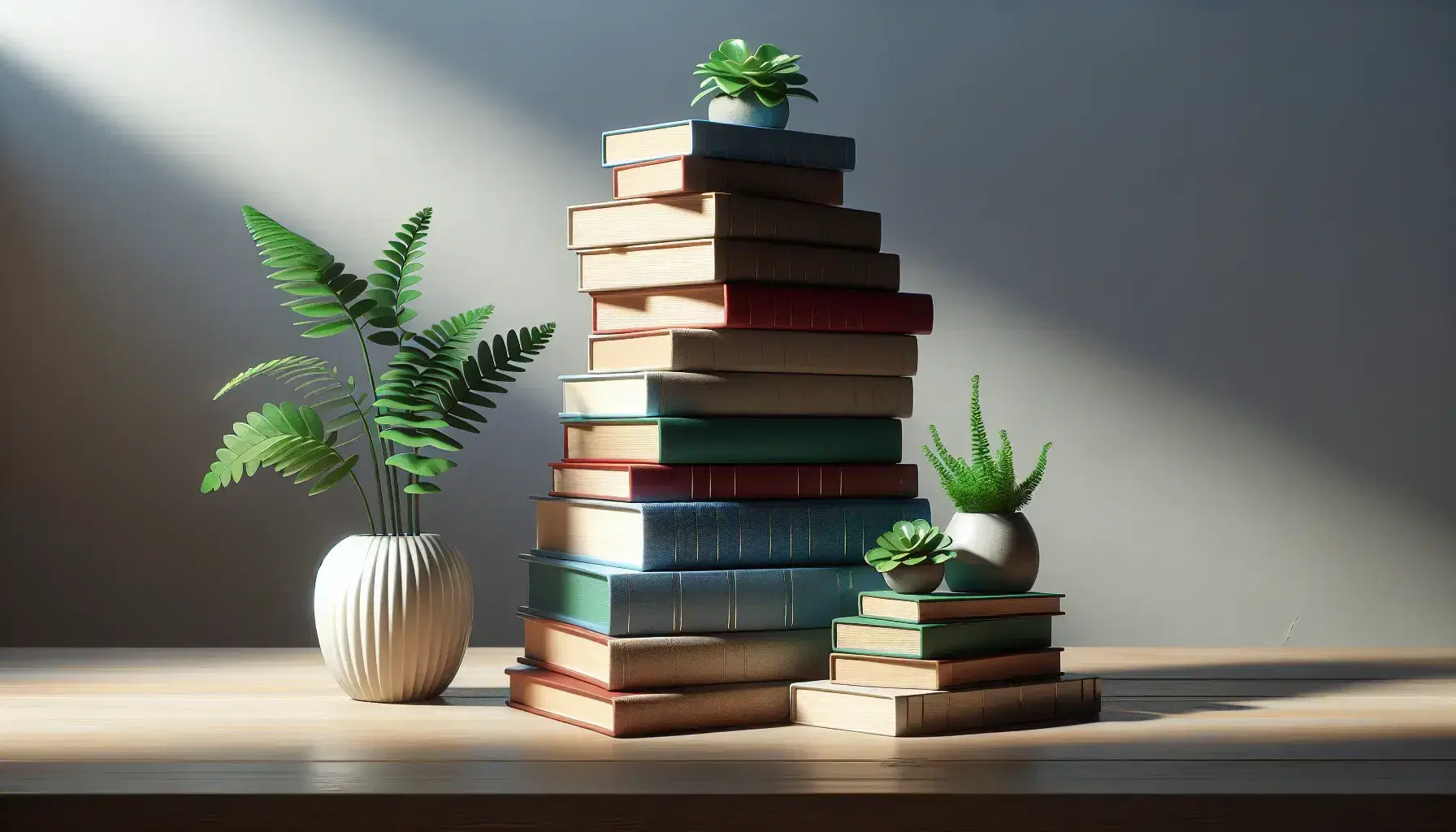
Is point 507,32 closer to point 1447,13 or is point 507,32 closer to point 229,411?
point 229,411

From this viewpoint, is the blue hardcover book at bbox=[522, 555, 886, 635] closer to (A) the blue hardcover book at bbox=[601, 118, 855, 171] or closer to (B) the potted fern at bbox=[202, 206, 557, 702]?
(B) the potted fern at bbox=[202, 206, 557, 702]

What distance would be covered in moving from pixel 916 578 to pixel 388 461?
1.77 ft

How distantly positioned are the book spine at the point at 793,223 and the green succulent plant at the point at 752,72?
0.38 ft

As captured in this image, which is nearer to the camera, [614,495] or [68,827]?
[68,827]

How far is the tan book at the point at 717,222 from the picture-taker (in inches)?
51.1

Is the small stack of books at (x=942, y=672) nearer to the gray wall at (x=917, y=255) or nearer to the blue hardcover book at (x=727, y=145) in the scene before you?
the blue hardcover book at (x=727, y=145)

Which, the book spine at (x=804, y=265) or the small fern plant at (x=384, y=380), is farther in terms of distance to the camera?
the small fern plant at (x=384, y=380)

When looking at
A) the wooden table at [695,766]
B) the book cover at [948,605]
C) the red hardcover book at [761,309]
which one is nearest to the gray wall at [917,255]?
the wooden table at [695,766]

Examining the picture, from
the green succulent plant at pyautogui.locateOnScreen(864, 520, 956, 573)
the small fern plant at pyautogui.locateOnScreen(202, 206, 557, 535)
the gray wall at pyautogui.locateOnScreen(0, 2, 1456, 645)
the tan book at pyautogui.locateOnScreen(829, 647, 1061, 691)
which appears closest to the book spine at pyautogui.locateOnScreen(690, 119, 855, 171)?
the small fern plant at pyautogui.locateOnScreen(202, 206, 557, 535)

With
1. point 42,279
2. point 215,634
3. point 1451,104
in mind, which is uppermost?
point 1451,104

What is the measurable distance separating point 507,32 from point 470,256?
355 mm

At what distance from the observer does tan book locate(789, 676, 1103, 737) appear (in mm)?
1199

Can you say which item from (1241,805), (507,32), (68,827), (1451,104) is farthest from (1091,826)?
(1451,104)

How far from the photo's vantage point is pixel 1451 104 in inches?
89.4
